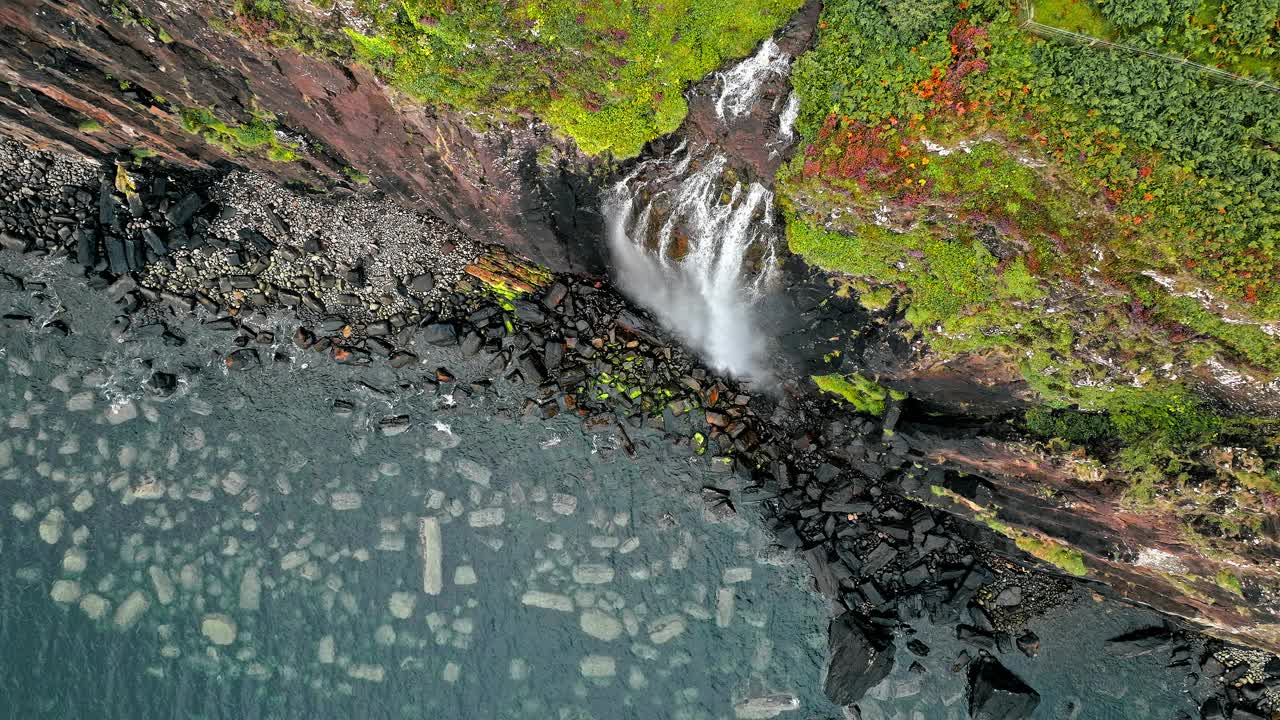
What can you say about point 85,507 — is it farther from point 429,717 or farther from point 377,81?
point 377,81

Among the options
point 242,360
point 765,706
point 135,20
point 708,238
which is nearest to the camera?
point 135,20

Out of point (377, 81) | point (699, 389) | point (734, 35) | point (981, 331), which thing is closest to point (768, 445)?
point (699, 389)

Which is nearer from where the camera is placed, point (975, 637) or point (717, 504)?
point (975, 637)

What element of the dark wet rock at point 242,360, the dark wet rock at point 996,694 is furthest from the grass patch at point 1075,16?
the dark wet rock at point 242,360

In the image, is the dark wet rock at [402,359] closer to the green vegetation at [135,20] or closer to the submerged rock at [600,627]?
the submerged rock at [600,627]

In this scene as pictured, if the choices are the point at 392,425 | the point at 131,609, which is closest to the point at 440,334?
the point at 392,425

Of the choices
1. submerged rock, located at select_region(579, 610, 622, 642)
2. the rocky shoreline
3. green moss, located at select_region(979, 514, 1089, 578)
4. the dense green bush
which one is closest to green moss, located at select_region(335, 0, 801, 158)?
the dense green bush

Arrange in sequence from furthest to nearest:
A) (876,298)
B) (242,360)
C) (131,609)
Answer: (242,360)
(131,609)
(876,298)

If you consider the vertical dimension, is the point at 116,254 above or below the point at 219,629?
above

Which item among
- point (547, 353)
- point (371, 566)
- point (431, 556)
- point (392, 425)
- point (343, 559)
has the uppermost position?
point (547, 353)

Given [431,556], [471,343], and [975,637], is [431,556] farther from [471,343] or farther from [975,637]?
[975,637]
